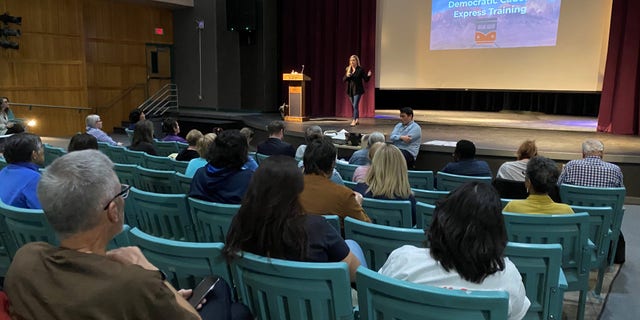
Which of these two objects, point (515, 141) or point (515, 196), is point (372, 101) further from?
point (515, 196)

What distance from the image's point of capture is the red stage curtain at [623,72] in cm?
823

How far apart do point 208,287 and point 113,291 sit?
1.35 ft

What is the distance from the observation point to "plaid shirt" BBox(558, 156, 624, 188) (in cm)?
391

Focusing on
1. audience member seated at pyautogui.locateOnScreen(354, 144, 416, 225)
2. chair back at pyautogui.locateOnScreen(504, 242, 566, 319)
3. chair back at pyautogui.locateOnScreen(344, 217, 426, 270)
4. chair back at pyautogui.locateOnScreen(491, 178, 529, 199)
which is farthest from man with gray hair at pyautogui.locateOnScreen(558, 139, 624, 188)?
chair back at pyautogui.locateOnScreen(344, 217, 426, 270)

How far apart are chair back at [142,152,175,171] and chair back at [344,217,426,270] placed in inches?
105

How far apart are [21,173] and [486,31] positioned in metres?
9.25

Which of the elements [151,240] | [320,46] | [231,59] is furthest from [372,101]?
[151,240]

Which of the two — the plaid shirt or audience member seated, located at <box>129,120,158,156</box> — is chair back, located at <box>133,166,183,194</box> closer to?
audience member seated, located at <box>129,120,158,156</box>

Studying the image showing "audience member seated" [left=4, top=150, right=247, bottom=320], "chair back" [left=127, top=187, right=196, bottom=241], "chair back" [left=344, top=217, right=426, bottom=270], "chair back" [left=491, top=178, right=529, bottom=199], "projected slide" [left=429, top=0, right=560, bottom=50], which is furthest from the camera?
"projected slide" [left=429, top=0, right=560, bottom=50]

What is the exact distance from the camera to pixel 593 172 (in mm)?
3930

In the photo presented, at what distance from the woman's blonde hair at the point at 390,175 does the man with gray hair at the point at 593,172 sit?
5.71ft

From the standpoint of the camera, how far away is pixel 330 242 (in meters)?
1.88

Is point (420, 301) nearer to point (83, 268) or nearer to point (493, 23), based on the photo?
point (83, 268)

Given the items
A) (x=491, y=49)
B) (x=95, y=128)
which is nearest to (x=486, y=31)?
(x=491, y=49)
